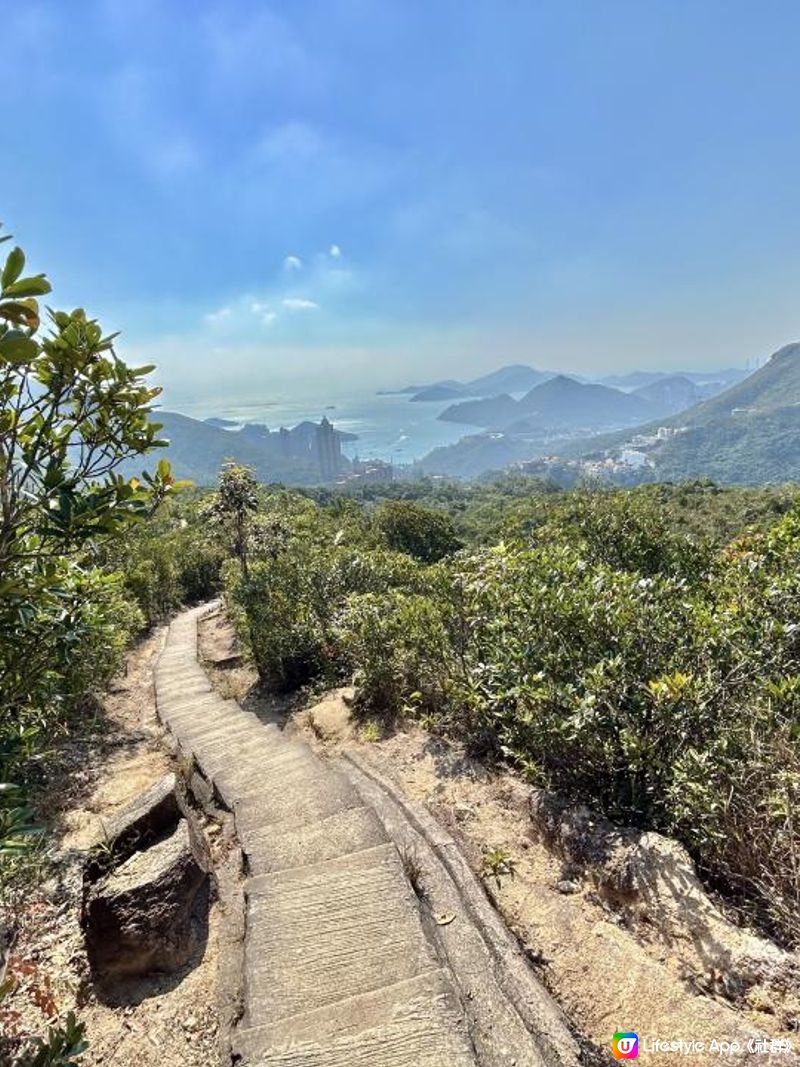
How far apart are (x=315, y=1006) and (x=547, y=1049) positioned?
935 millimetres

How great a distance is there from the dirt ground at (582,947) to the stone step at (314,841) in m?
0.52

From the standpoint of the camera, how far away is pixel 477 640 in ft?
16.0

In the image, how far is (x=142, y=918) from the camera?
2.63m

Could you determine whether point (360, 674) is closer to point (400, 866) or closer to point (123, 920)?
point (400, 866)

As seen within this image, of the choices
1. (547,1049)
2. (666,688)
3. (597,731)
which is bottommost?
(547,1049)

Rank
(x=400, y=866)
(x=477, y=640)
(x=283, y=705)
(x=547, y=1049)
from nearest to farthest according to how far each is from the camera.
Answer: (x=547, y=1049) → (x=400, y=866) → (x=477, y=640) → (x=283, y=705)

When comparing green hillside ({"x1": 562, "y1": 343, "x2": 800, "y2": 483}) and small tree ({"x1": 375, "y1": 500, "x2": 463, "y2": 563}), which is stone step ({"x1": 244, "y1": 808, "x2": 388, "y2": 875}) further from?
green hillside ({"x1": 562, "y1": 343, "x2": 800, "y2": 483})

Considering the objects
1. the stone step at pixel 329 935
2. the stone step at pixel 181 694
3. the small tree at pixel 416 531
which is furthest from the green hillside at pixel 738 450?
the stone step at pixel 329 935

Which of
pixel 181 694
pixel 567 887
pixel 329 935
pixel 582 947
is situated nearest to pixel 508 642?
pixel 567 887

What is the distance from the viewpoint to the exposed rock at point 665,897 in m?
2.29

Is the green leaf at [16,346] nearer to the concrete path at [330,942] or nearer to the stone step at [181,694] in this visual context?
the concrete path at [330,942]

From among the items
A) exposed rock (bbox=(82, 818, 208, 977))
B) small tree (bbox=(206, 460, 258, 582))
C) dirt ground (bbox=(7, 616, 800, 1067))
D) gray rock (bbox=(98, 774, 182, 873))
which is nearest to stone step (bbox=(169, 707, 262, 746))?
dirt ground (bbox=(7, 616, 800, 1067))

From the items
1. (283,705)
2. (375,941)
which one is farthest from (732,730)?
(283,705)

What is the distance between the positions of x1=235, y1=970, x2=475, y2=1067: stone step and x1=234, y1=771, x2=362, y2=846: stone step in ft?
4.69
